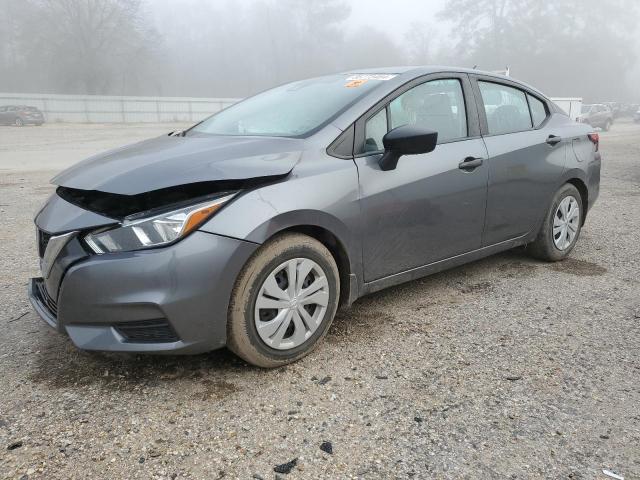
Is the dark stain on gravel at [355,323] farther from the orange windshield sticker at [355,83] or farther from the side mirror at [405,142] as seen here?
the orange windshield sticker at [355,83]

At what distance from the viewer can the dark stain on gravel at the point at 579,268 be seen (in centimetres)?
439

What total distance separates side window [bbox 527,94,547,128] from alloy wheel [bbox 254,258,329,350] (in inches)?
100

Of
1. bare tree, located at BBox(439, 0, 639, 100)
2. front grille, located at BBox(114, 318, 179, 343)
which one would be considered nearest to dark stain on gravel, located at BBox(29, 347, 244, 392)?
front grille, located at BBox(114, 318, 179, 343)

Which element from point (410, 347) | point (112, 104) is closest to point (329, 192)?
point (410, 347)

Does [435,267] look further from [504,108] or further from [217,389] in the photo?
[217,389]

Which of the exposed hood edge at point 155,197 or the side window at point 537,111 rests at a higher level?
the side window at point 537,111

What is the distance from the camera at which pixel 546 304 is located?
373 cm

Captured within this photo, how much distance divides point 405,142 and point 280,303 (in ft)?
3.68

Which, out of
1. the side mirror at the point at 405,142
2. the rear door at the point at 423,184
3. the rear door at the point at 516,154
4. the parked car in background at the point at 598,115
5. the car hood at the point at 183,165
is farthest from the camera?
the parked car in background at the point at 598,115

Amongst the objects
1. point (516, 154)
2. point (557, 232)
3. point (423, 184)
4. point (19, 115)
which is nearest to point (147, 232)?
point (423, 184)

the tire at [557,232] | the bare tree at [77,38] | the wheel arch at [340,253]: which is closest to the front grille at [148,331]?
the wheel arch at [340,253]

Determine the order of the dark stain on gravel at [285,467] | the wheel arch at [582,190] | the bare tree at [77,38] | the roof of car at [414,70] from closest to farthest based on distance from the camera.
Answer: the dark stain on gravel at [285,467] → the roof of car at [414,70] → the wheel arch at [582,190] → the bare tree at [77,38]

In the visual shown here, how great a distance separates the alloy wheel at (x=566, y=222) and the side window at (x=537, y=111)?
2.25 ft

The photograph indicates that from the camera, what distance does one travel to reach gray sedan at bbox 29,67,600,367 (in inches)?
95.6
